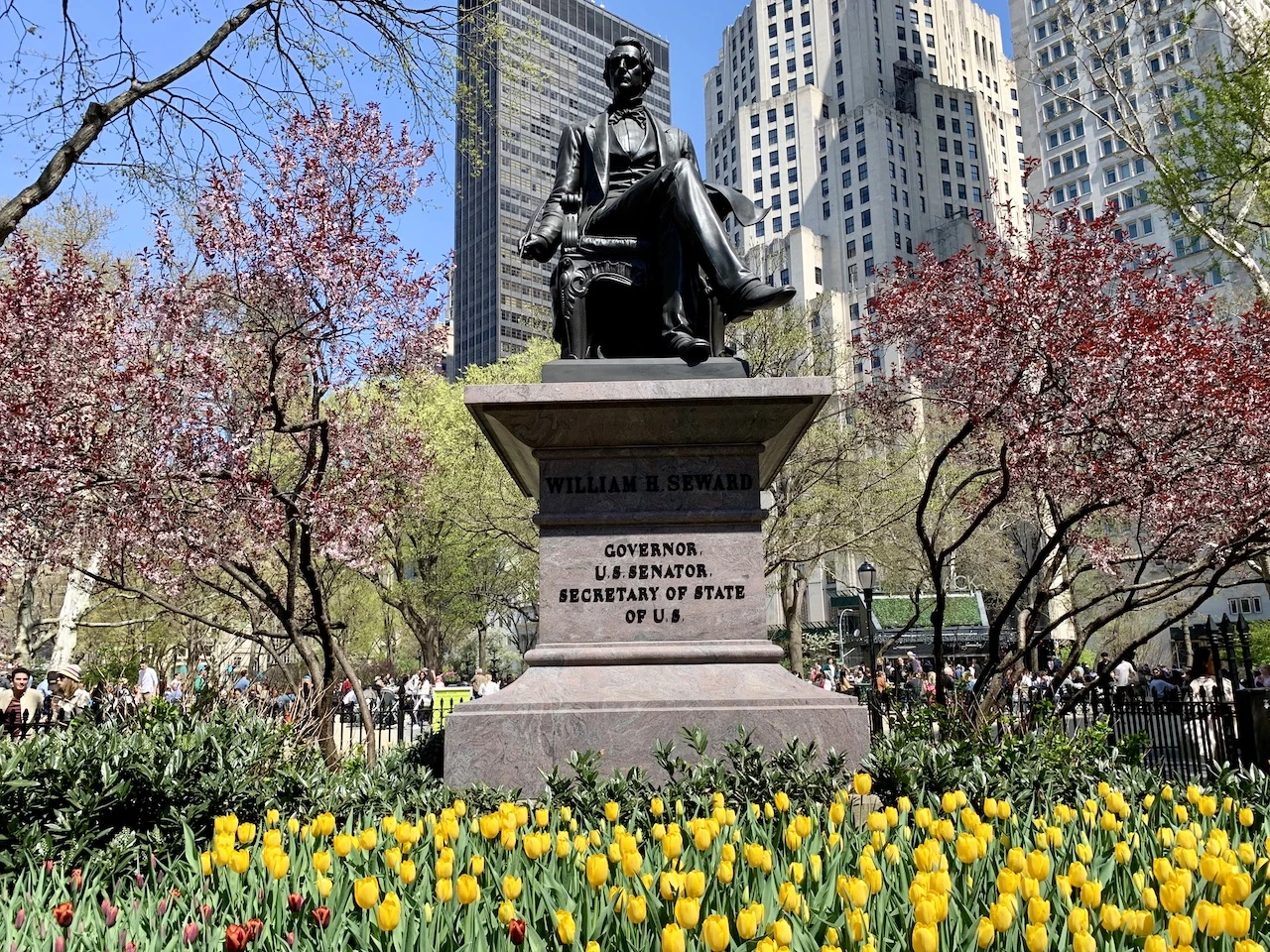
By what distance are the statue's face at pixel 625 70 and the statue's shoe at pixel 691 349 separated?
2.38 meters

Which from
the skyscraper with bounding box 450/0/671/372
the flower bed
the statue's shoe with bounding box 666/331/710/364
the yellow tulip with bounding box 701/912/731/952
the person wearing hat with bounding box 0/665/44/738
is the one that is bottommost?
the person wearing hat with bounding box 0/665/44/738

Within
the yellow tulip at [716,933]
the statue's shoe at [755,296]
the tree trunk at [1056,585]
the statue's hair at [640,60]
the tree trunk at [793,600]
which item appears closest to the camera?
the yellow tulip at [716,933]

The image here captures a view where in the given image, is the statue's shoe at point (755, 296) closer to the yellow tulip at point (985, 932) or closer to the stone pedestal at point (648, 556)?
the stone pedestal at point (648, 556)

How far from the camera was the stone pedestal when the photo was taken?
5.52m

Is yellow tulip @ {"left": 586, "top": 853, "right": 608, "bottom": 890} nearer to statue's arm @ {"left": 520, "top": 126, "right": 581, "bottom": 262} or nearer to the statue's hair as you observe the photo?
statue's arm @ {"left": 520, "top": 126, "right": 581, "bottom": 262}

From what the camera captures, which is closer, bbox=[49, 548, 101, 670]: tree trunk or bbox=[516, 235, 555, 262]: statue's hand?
bbox=[516, 235, 555, 262]: statue's hand

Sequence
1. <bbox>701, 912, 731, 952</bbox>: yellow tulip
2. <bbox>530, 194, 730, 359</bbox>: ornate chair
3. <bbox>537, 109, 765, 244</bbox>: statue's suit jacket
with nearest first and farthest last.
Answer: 1. <bbox>701, 912, 731, 952</bbox>: yellow tulip
2. <bbox>530, 194, 730, 359</bbox>: ornate chair
3. <bbox>537, 109, 765, 244</bbox>: statue's suit jacket

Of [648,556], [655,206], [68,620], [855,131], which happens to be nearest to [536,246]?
[655,206]

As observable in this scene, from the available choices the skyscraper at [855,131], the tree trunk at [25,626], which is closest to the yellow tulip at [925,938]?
the tree trunk at [25,626]

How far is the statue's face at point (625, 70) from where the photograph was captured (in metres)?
7.45

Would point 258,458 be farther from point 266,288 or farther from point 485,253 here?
point 485,253

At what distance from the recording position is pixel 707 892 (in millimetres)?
2705

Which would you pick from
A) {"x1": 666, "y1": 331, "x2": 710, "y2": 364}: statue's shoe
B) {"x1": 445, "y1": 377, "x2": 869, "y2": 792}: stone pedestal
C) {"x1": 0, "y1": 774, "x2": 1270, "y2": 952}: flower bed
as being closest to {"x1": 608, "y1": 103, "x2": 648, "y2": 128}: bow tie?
{"x1": 666, "y1": 331, "x2": 710, "y2": 364}: statue's shoe

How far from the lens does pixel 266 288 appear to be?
11961 mm
